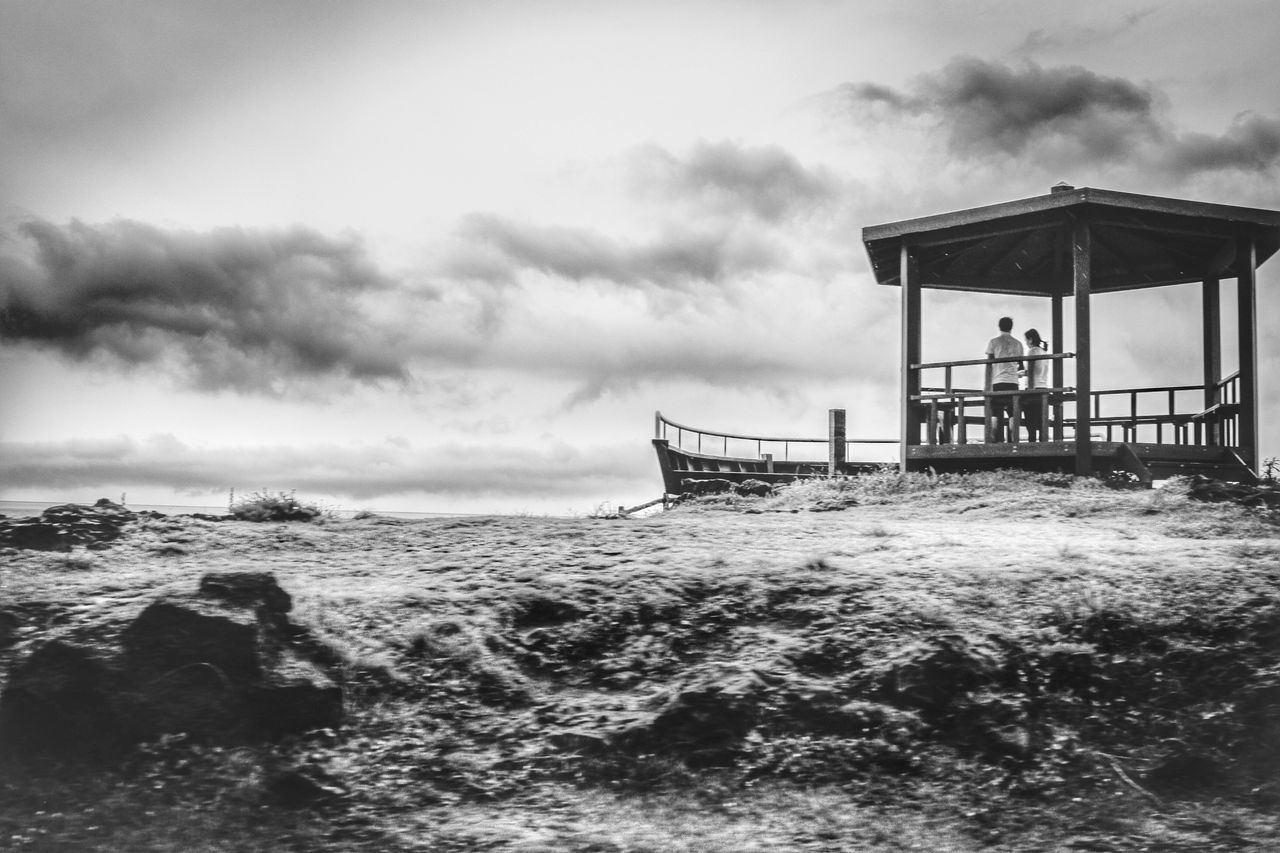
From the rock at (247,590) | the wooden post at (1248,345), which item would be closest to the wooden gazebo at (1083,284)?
the wooden post at (1248,345)

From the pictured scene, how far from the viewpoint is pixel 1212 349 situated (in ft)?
61.5

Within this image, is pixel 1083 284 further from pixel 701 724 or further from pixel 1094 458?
pixel 701 724

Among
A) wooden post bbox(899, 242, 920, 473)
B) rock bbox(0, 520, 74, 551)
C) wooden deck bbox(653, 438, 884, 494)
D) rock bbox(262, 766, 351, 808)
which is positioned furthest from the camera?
wooden deck bbox(653, 438, 884, 494)

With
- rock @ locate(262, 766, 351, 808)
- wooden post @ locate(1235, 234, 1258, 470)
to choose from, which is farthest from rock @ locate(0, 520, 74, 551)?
wooden post @ locate(1235, 234, 1258, 470)

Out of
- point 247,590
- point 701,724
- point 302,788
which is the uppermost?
point 247,590

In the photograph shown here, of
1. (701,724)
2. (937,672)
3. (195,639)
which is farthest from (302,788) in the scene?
(937,672)

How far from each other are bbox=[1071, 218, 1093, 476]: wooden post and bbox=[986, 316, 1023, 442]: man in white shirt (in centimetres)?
103

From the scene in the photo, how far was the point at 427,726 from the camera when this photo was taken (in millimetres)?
6344

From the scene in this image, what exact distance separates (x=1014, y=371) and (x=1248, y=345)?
3871 mm

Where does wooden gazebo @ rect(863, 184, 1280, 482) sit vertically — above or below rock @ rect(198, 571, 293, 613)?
above

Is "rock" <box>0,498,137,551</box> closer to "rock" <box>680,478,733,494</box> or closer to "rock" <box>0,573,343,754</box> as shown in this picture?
"rock" <box>0,573,343,754</box>

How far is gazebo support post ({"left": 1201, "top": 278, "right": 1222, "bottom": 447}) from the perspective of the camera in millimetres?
18516

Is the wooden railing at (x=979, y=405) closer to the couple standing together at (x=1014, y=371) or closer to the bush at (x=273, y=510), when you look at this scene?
the couple standing together at (x=1014, y=371)

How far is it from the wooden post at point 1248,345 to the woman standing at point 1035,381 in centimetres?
321
